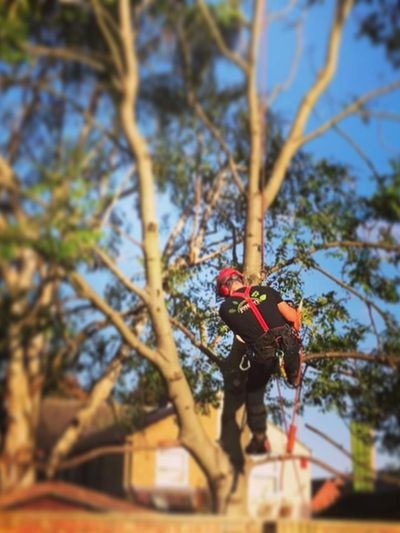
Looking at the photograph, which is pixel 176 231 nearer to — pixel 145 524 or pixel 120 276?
pixel 120 276

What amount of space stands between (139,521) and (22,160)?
179 centimetres

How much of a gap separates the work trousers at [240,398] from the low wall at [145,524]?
1.58 ft

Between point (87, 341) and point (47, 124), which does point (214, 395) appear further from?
point (47, 124)

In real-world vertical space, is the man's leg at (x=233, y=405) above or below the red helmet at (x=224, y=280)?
below

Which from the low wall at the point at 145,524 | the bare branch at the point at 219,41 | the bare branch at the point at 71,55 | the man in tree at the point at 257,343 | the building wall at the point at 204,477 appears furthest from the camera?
the bare branch at the point at 219,41

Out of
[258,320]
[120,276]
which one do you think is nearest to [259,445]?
[258,320]

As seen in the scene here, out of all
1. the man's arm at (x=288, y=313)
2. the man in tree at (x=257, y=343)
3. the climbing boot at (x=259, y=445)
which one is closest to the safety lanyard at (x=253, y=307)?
the man in tree at (x=257, y=343)

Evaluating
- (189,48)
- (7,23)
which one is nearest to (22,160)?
(7,23)

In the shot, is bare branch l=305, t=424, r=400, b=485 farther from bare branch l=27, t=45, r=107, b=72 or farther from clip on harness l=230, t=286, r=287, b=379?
bare branch l=27, t=45, r=107, b=72

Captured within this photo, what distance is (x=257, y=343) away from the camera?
10.9 feet

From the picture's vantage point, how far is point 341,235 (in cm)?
421

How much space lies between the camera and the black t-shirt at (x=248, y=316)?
3338mm

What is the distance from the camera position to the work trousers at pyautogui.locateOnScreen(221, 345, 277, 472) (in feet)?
11.0

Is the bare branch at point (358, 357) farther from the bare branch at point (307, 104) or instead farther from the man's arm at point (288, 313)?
the bare branch at point (307, 104)
